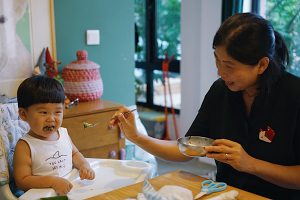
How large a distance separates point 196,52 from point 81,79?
5.08 ft

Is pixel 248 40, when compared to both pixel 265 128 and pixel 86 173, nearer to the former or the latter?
pixel 265 128

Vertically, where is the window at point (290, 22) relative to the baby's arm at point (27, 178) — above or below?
above

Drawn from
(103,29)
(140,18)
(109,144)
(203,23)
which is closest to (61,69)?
(103,29)

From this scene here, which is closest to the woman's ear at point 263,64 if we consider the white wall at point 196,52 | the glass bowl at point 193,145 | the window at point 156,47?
the glass bowl at point 193,145

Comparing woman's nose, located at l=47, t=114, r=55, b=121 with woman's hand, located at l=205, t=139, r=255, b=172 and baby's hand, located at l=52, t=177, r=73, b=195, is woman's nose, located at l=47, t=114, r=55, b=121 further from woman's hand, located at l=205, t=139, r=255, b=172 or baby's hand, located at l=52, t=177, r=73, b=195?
woman's hand, located at l=205, t=139, r=255, b=172

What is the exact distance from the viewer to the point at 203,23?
3.69m

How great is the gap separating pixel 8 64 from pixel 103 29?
0.78 m

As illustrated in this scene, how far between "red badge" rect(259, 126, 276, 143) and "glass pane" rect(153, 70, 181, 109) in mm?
3029

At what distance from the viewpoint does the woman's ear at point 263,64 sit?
4.70 ft

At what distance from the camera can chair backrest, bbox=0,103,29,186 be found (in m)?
1.73

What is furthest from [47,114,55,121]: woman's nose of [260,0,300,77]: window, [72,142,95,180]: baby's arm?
[260,0,300,77]: window

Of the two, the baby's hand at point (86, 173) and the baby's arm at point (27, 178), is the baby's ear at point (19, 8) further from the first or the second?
the baby's hand at point (86, 173)

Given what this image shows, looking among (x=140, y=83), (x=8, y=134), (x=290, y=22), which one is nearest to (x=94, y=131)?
(x=8, y=134)

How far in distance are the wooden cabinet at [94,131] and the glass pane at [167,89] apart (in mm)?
2032
